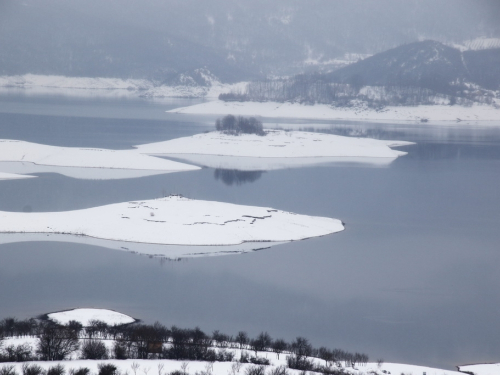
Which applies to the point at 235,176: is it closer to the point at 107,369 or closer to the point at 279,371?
the point at 279,371

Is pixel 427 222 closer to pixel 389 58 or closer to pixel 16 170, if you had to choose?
pixel 16 170

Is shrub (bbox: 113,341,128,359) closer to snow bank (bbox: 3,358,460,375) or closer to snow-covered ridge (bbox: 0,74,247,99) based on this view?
snow bank (bbox: 3,358,460,375)

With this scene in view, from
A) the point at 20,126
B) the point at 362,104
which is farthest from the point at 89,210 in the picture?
the point at 362,104

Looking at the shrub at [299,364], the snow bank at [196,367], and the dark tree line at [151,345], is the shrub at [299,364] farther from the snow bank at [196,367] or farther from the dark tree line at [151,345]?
the snow bank at [196,367]

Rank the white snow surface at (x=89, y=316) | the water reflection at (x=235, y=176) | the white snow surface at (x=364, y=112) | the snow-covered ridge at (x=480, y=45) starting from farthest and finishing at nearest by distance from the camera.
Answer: the snow-covered ridge at (x=480, y=45) → the white snow surface at (x=364, y=112) → the water reflection at (x=235, y=176) → the white snow surface at (x=89, y=316)

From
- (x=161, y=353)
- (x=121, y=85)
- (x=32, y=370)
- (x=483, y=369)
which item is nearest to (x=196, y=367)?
(x=161, y=353)

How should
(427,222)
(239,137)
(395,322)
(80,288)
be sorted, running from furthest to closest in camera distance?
(239,137)
(427,222)
(80,288)
(395,322)

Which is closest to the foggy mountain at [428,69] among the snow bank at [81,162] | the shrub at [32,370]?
the snow bank at [81,162]
